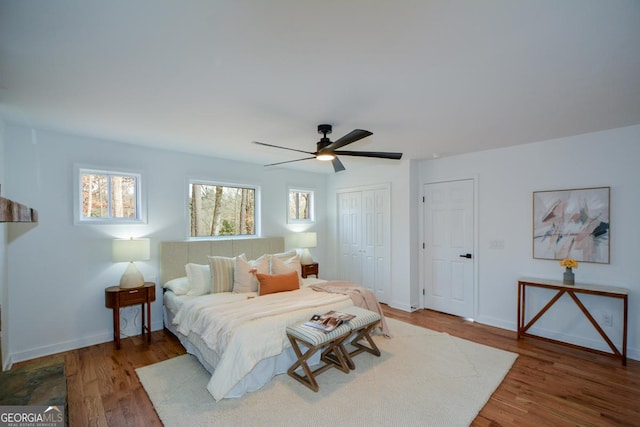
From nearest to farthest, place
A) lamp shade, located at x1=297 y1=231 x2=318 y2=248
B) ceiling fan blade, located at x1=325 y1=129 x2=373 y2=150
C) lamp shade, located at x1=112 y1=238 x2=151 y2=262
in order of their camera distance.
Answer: ceiling fan blade, located at x1=325 y1=129 x2=373 y2=150
lamp shade, located at x1=112 y1=238 x2=151 y2=262
lamp shade, located at x1=297 y1=231 x2=318 y2=248

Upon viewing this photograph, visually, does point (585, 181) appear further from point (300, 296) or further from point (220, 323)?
point (220, 323)

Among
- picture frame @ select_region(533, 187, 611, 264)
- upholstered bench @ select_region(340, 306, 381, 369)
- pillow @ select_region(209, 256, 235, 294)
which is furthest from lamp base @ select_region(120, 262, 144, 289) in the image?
picture frame @ select_region(533, 187, 611, 264)

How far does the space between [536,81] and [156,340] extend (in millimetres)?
4662

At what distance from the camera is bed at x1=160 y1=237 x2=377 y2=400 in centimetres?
254

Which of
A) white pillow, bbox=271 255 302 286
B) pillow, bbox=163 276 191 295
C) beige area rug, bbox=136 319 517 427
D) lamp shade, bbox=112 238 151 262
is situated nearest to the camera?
beige area rug, bbox=136 319 517 427

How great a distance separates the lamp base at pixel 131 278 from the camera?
11.7 ft

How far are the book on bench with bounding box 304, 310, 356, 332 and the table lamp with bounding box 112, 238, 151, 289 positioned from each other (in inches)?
86.6

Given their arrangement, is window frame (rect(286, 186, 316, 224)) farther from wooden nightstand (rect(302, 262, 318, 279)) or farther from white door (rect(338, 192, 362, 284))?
wooden nightstand (rect(302, 262, 318, 279))

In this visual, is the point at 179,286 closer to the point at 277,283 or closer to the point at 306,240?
the point at 277,283

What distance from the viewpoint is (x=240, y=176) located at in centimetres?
498

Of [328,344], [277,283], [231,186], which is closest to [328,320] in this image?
[328,344]

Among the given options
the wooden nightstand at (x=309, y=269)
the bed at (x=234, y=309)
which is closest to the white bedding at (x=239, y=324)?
the bed at (x=234, y=309)

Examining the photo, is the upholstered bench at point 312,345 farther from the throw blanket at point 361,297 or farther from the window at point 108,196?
the window at point 108,196

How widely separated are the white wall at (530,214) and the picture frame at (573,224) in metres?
0.07
